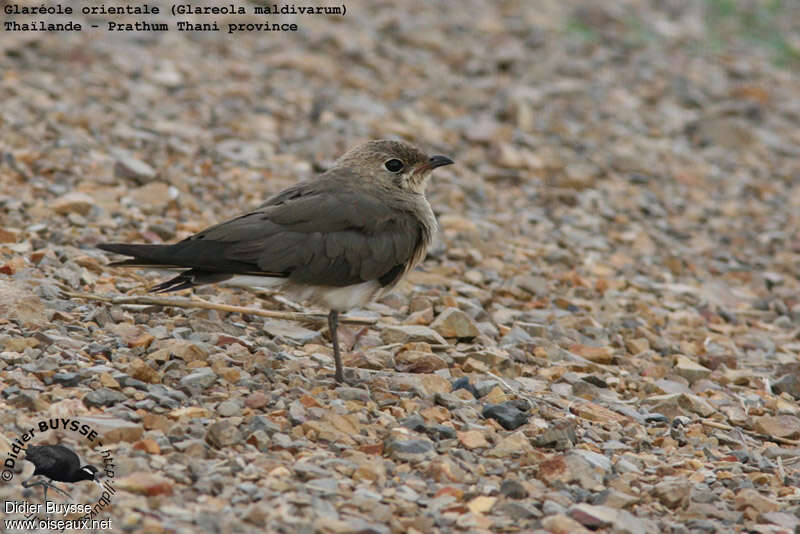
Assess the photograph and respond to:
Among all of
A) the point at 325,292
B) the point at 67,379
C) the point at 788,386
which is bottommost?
the point at 788,386

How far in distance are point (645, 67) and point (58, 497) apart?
10680mm

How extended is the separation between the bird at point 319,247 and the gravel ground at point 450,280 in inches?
16.8

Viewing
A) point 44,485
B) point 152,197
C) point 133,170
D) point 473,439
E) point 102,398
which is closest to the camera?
point 44,485

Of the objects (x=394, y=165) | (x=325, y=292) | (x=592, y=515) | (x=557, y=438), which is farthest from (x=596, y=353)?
(x=592, y=515)

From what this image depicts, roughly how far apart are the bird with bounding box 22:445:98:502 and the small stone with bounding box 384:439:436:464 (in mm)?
1459

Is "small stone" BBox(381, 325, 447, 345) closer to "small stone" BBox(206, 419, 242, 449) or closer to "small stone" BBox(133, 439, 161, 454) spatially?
"small stone" BBox(206, 419, 242, 449)

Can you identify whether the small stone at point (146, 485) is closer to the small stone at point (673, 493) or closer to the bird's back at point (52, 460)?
the bird's back at point (52, 460)

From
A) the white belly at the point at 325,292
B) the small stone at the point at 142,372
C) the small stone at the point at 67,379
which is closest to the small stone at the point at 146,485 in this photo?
the small stone at the point at 67,379

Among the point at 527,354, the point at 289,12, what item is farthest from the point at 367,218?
the point at 289,12

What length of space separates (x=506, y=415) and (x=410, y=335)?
3.99 ft

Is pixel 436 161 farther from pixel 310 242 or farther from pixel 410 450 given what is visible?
pixel 410 450

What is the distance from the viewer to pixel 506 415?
19.2 ft

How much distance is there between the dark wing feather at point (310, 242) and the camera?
601cm

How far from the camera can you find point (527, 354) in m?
7.03
